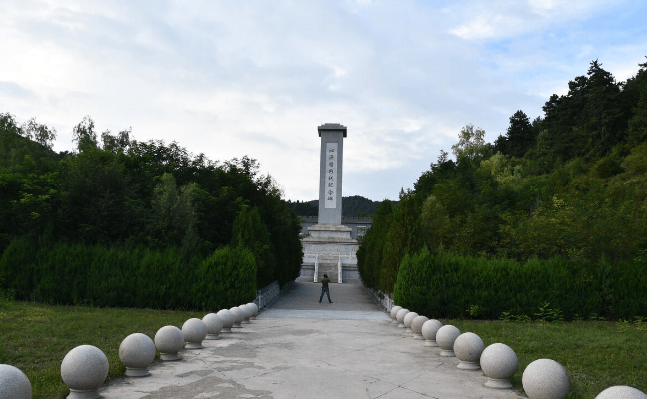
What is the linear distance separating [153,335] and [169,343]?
119 inches

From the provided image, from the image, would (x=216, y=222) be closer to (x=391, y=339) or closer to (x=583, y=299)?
(x=391, y=339)

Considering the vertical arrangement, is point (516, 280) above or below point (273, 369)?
above

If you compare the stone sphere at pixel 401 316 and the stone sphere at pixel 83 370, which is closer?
the stone sphere at pixel 83 370

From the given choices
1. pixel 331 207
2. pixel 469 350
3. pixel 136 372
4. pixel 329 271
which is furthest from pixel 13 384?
pixel 331 207

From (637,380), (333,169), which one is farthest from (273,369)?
(333,169)

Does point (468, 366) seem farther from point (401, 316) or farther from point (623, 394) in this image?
point (401, 316)

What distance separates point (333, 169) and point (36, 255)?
36015 millimetres

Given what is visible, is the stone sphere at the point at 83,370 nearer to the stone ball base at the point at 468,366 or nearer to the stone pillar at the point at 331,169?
the stone ball base at the point at 468,366

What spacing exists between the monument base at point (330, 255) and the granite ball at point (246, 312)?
2638 cm

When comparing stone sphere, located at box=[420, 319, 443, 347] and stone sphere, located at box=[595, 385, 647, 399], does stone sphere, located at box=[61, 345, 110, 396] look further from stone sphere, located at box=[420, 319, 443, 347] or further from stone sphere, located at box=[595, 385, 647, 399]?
stone sphere, located at box=[420, 319, 443, 347]

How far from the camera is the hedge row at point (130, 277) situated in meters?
18.8

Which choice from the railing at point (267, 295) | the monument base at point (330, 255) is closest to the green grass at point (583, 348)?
the railing at point (267, 295)

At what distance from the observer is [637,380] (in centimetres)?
882

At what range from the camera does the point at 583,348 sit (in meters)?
11.9
